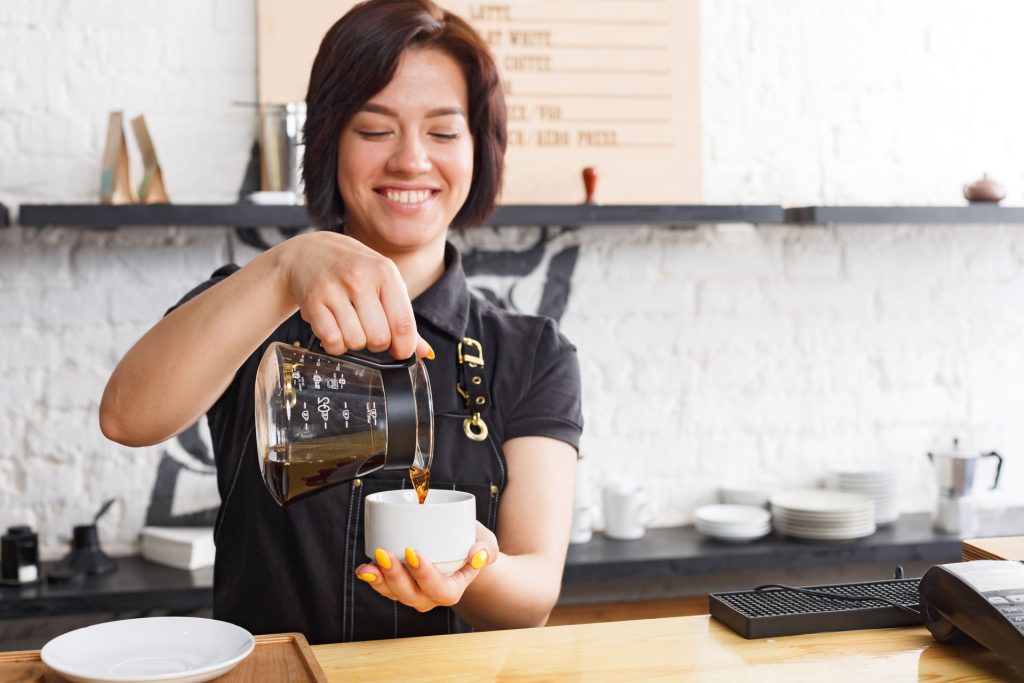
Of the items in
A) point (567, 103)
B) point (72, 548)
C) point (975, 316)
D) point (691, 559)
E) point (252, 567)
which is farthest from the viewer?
point (975, 316)

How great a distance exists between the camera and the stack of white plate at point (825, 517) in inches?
106

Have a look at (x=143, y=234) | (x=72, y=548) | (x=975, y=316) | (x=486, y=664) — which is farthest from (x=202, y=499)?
(x=975, y=316)

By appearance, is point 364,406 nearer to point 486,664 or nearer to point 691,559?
point 486,664

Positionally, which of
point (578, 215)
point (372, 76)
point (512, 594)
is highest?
point (372, 76)

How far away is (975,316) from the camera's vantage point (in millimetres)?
3125

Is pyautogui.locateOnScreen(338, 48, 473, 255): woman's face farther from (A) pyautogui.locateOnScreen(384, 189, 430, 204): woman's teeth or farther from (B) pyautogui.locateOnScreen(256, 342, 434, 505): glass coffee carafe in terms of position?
(B) pyautogui.locateOnScreen(256, 342, 434, 505): glass coffee carafe

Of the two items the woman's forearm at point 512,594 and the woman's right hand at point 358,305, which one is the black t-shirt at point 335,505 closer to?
the woman's forearm at point 512,594

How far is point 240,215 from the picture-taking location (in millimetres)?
2398

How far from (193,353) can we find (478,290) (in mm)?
1632

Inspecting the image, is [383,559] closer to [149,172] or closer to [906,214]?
[149,172]

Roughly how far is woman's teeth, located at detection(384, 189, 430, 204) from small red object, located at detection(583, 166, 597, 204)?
1.13 meters

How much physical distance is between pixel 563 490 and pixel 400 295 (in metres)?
0.61

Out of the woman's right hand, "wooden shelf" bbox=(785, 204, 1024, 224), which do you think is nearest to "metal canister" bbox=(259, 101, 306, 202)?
"wooden shelf" bbox=(785, 204, 1024, 224)

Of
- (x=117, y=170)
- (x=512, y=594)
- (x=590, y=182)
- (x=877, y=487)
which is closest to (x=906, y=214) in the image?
(x=877, y=487)
